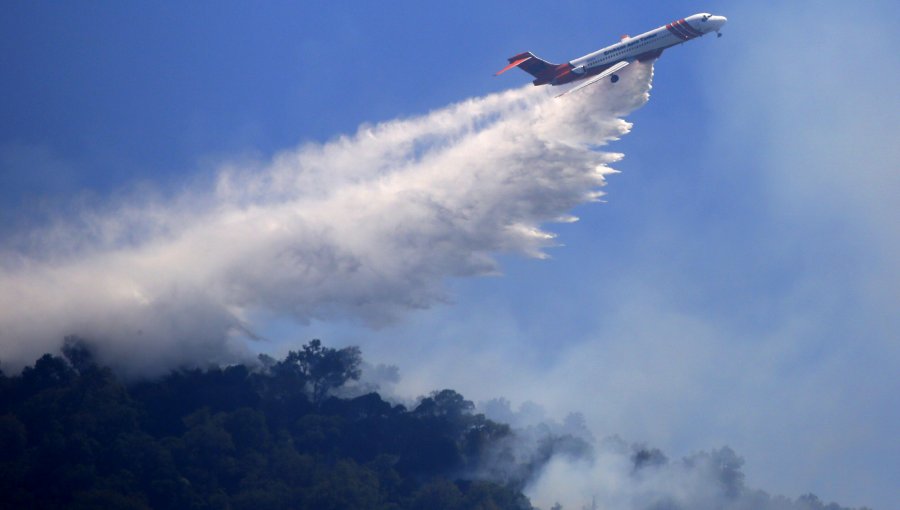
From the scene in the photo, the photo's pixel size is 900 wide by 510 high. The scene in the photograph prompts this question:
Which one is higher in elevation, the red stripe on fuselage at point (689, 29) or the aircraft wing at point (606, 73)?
the red stripe on fuselage at point (689, 29)

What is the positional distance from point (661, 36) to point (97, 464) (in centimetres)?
4070

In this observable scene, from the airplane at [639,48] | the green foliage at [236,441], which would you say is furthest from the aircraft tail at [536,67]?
the green foliage at [236,441]

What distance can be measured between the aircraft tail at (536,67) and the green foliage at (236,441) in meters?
25.1

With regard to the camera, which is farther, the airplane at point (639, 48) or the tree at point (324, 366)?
the tree at point (324, 366)

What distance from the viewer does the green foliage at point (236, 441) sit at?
7875 centimetres

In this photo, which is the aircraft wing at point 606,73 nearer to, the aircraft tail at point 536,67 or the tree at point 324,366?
the aircraft tail at point 536,67

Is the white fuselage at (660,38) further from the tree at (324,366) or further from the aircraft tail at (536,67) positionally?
the tree at (324,366)

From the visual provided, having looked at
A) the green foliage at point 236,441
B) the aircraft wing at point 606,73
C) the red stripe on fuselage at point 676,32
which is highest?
the red stripe on fuselage at point 676,32

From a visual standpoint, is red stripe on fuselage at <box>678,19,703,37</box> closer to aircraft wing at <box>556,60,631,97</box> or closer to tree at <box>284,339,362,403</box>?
aircraft wing at <box>556,60,631,97</box>

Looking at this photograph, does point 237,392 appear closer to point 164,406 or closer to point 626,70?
point 164,406

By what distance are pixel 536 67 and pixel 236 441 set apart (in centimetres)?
3128

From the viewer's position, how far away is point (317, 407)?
316 feet

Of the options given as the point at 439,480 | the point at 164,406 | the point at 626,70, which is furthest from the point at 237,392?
the point at 626,70

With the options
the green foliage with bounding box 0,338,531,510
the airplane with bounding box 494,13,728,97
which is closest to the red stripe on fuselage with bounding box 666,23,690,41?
the airplane with bounding box 494,13,728,97
